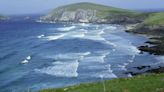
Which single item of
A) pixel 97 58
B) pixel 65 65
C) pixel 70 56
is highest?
pixel 65 65

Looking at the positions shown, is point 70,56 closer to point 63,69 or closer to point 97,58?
point 97,58

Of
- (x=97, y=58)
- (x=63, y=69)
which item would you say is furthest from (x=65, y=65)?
(x=97, y=58)

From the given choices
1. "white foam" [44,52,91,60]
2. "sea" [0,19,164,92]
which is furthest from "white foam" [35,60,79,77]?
"white foam" [44,52,91,60]

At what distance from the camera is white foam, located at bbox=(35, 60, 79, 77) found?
2736 inches

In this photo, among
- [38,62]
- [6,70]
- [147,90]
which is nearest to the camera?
[147,90]

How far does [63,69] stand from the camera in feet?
245

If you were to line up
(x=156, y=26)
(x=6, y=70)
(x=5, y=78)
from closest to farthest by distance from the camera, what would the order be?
1. (x=5, y=78)
2. (x=6, y=70)
3. (x=156, y=26)

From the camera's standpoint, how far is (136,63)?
81375mm

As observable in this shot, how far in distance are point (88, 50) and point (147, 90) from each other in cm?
8098

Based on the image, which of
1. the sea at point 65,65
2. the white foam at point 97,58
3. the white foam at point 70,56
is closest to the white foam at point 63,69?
the sea at point 65,65

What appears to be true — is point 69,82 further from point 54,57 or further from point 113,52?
point 113,52

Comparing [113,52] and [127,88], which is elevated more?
[127,88]

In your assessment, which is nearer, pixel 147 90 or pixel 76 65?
pixel 147 90

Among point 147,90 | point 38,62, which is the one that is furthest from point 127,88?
point 38,62
